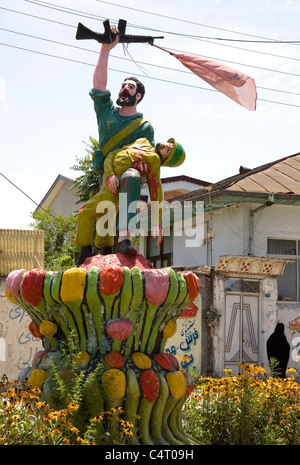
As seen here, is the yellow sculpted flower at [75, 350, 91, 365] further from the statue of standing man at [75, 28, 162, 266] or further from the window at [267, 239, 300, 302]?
the window at [267, 239, 300, 302]

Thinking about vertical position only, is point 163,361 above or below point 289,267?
below

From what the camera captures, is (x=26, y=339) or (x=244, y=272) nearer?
(x=26, y=339)

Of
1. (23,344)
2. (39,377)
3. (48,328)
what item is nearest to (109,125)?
(48,328)

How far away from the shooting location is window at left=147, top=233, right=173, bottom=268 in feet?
66.6

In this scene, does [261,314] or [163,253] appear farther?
[163,253]

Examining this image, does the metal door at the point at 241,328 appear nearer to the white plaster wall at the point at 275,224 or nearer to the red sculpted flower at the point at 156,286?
the white plaster wall at the point at 275,224


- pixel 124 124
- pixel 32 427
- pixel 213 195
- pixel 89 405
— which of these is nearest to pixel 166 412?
pixel 89 405

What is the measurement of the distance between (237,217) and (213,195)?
1.33 metres

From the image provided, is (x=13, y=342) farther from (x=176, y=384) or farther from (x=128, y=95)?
(x=176, y=384)

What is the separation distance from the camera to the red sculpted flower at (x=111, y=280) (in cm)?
566

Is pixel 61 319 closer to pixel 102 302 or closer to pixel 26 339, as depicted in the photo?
pixel 102 302

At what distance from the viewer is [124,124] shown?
6945 millimetres

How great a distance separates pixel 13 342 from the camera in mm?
13336

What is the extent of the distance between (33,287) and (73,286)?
38 cm
